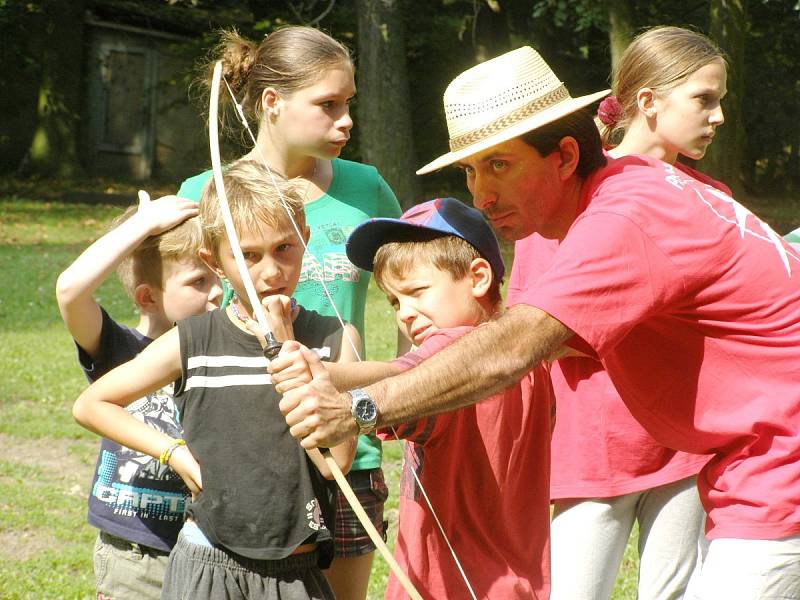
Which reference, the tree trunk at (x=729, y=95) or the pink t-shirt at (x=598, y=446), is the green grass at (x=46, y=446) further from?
the tree trunk at (x=729, y=95)

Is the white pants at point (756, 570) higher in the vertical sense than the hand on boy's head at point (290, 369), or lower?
lower

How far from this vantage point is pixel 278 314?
3029 mm

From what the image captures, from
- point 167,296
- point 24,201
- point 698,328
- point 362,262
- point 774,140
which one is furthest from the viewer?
point 774,140

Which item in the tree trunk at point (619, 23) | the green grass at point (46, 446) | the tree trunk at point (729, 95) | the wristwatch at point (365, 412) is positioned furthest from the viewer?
the tree trunk at point (619, 23)

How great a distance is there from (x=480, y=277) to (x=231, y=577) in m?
1.02

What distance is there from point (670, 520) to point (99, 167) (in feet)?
91.3

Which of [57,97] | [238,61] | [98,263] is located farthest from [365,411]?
[57,97]

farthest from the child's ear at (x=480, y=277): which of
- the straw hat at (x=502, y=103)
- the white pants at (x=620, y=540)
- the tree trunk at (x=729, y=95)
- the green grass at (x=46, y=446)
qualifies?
the tree trunk at (x=729, y=95)

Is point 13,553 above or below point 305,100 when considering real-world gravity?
below

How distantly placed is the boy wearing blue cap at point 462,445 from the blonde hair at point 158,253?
696 millimetres

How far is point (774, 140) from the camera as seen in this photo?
2947cm

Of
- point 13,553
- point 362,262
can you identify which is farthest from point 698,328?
point 13,553

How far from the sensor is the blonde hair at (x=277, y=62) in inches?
152

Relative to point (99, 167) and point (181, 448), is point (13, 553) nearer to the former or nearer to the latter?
point (181, 448)
